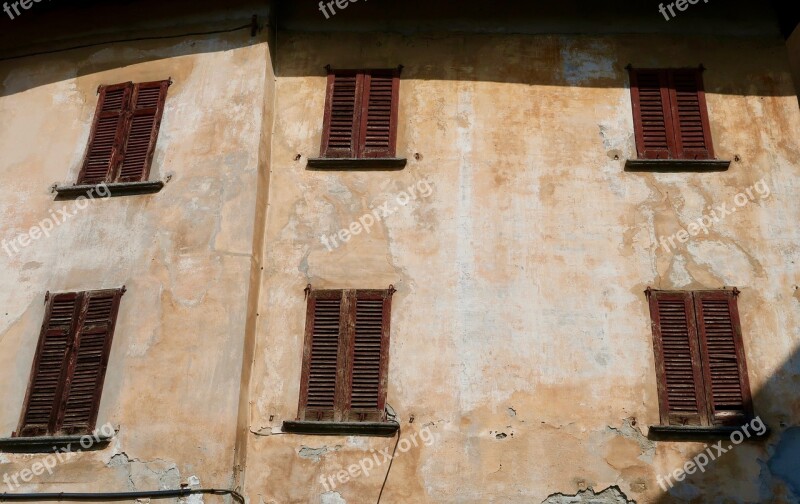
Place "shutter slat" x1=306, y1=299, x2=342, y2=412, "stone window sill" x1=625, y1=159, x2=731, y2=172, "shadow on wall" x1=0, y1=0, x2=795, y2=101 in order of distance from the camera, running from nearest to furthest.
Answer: "shutter slat" x1=306, y1=299, x2=342, y2=412 < "stone window sill" x1=625, y1=159, x2=731, y2=172 < "shadow on wall" x1=0, y1=0, x2=795, y2=101

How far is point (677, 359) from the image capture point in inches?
396

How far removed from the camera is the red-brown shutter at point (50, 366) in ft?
32.9

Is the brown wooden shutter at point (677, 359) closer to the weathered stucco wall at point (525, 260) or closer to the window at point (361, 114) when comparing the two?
the weathered stucco wall at point (525, 260)

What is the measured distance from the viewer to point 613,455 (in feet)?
31.5

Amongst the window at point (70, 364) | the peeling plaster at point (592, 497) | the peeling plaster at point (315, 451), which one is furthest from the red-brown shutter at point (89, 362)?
the peeling plaster at point (592, 497)

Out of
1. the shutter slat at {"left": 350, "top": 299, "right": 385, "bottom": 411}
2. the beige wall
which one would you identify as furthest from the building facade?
the beige wall

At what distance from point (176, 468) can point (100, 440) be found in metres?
0.90

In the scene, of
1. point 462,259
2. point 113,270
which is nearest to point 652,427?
point 462,259

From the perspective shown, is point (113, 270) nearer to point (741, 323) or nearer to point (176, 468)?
point (176, 468)

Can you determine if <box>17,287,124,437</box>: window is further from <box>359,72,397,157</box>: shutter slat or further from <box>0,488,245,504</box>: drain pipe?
<box>359,72,397,157</box>: shutter slat

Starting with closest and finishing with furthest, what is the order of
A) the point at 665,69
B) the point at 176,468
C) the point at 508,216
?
the point at 176,468, the point at 508,216, the point at 665,69

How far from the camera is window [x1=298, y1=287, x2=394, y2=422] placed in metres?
10.0

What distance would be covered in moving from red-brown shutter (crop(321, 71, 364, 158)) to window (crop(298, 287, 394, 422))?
1.92 metres

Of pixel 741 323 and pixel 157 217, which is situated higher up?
pixel 157 217
